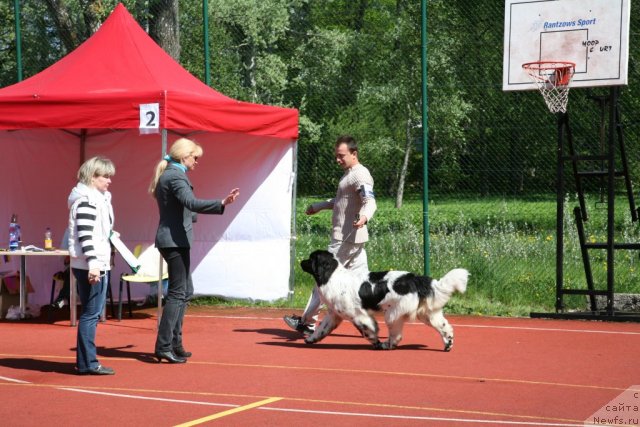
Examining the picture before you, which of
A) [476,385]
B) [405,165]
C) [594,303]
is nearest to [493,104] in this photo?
[405,165]

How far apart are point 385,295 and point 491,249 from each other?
17.1ft

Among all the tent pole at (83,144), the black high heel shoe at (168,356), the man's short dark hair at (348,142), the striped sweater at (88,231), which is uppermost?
the tent pole at (83,144)

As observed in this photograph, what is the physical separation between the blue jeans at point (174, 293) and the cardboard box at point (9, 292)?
4.19m

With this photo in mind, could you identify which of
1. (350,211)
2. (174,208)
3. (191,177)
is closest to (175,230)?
(174,208)

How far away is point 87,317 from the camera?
796 cm

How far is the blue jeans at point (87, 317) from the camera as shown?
7.94 metres

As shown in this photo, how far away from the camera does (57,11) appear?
19.1 meters

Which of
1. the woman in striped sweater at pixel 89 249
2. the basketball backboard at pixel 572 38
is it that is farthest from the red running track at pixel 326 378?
the basketball backboard at pixel 572 38

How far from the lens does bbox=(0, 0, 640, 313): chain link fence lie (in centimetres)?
1380

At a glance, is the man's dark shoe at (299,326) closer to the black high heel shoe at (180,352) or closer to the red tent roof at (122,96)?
the black high heel shoe at (180,352)

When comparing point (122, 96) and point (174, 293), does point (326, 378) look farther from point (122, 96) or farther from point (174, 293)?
point (122, 96)

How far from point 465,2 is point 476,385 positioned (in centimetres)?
874

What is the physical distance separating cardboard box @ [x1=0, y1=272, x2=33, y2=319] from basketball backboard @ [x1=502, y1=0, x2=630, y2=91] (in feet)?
21.2

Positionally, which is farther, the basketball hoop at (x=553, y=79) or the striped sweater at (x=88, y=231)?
the basketball hoop at (x=553, y=79)
